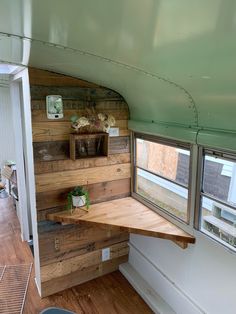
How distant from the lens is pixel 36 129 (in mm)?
2281

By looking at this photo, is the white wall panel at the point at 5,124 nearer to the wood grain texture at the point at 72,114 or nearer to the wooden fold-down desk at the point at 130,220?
the wood grain texture at the point at 72,114

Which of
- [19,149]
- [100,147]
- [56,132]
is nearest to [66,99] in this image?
[56,132]

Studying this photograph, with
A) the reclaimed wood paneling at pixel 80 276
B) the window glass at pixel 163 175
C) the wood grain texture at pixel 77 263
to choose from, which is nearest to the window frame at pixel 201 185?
the window glass at pixel 163 175

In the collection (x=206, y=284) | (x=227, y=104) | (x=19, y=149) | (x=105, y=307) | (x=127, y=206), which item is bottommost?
(x=105, y=307)

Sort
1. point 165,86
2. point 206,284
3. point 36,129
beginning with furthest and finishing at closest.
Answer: point 36,129
point 206,284
point 165,86

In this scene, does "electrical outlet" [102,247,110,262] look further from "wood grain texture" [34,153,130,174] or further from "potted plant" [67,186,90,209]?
"wood grain texture" [34,153,130,174]

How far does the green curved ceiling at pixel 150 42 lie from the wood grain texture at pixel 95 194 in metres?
1.18

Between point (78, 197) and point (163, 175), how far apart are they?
809 mm

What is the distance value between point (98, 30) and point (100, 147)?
1658mm

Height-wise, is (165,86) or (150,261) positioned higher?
(165,86)

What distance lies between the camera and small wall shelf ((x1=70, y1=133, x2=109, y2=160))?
7.83 ft

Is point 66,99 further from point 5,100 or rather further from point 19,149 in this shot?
point 5,100

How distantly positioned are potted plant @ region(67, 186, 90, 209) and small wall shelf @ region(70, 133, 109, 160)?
31cm

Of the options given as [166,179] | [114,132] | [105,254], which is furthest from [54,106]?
[105,254]
